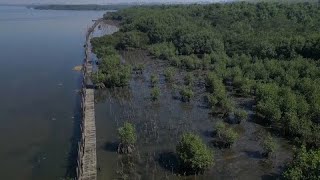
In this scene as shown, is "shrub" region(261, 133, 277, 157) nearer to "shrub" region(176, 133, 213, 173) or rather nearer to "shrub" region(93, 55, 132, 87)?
"shrub" region(176, 133, 213, 173)

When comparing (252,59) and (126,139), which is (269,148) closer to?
(126,139)

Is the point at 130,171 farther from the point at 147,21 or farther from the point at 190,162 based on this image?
the point at 147,21

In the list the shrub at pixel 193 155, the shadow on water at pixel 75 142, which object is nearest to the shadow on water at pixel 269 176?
the shrub at pixel 193 155

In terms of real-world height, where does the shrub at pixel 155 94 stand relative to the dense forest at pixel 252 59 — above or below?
below

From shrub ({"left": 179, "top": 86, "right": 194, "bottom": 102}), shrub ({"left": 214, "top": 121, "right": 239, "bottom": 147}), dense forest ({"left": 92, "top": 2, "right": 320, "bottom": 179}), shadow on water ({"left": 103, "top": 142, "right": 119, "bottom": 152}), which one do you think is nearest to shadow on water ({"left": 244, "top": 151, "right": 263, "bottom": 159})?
shrub ({"left": 214, "top": 121, "right": 239, "bottom": 147})

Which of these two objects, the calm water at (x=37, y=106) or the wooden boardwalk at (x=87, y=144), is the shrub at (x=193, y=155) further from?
the calm water at (x=37, y=106)
